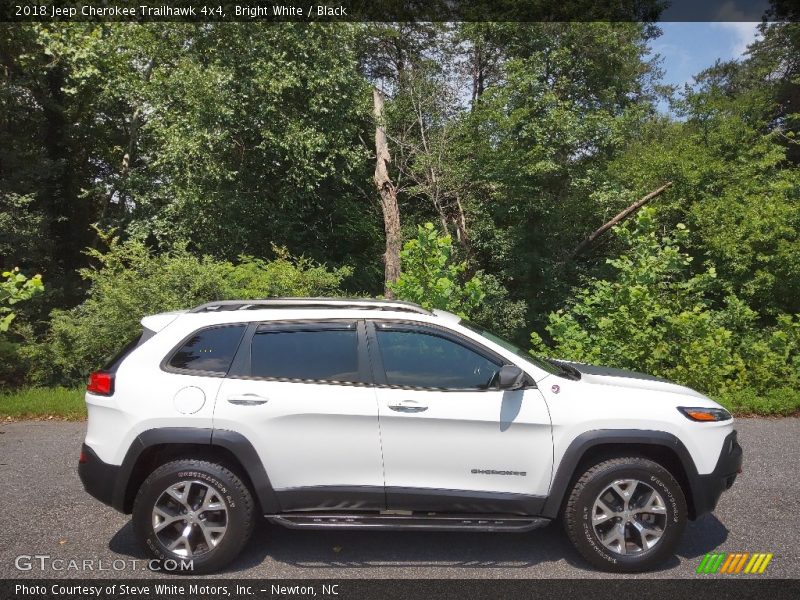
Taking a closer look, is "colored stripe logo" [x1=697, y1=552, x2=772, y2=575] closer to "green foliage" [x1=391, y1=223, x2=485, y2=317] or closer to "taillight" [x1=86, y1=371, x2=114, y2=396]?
"taillight" [x1=86, y1=371, x2=114, y2=396]

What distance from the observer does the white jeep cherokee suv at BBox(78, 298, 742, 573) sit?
12.7 feet

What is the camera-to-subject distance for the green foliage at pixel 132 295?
33.1ft

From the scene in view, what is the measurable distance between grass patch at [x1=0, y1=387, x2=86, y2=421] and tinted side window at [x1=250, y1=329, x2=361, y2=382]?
5.10 metres

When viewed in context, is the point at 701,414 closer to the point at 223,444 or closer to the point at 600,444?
the point at 600,444

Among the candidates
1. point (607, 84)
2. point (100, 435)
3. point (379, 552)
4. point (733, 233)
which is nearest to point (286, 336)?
point (100, 435)

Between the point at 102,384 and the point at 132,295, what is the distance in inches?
261

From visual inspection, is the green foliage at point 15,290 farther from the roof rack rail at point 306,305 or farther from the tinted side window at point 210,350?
the tinted side window at point 210,350

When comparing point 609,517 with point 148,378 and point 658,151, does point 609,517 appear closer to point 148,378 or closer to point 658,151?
point 148,378

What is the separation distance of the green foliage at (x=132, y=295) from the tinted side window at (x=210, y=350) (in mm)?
6243

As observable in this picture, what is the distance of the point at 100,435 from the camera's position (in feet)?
13.1

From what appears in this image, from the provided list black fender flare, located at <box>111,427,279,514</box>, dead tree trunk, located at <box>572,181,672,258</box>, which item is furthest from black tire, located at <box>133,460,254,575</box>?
dead tree trunk, located at <box>572,181,672,258</box>

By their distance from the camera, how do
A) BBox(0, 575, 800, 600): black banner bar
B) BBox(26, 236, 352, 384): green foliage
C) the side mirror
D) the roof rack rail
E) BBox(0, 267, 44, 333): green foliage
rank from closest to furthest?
1. BBox(0, 575, 800, 600): black banner bar
2. the side mirror
3. the roof rack rail
4. BBox(0, 267, 44, 333): green foliage
5. BBox(26, 236, 352, 384): green foliage

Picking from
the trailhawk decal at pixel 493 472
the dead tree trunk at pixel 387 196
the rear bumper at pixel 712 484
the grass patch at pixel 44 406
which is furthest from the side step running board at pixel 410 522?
the dead tree trunk at pixel 387 196

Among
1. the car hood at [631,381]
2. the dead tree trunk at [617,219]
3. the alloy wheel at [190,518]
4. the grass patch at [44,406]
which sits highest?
the dead tree trunk at [617,219]
